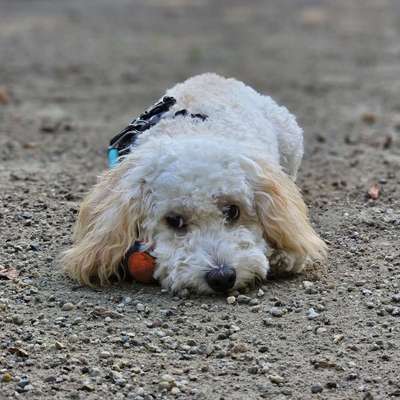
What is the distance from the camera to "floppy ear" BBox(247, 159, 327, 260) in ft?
17.1

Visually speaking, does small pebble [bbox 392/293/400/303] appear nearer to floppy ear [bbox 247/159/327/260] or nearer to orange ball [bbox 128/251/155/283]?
floppy ear [bbox 247/159/327/260]

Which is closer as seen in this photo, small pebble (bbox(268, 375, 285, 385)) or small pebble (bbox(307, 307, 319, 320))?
small pebble (bbox(268, 375, 285, 385))

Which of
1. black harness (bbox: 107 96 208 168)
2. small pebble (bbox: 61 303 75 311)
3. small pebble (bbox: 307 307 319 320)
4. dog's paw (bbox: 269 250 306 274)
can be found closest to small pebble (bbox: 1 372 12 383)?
small pebble (bbox: 61 303 75 311)

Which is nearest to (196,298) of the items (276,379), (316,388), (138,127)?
(276,379)

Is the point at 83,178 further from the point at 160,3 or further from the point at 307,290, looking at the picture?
the point at 160,3

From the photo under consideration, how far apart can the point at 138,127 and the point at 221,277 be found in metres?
1.49

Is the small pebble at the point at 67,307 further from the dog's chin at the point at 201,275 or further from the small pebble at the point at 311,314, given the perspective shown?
the small pebble at the point at 311,314

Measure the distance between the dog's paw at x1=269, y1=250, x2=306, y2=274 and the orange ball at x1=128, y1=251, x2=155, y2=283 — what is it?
67 cm

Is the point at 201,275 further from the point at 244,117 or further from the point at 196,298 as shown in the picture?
the point at 244,117

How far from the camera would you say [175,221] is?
5.11 meters

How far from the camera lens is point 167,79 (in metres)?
12.2

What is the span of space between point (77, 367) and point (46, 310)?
745 millimetres

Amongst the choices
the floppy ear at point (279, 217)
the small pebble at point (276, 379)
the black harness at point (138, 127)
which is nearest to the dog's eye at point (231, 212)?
the floppy ear at point (279, 217)

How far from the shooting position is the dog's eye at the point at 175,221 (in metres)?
5.09
